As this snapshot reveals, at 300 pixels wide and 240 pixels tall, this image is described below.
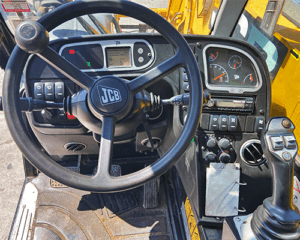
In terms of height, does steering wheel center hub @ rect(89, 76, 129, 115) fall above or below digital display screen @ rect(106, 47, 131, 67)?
below

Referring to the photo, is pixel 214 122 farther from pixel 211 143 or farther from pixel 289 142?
pixel 289 142

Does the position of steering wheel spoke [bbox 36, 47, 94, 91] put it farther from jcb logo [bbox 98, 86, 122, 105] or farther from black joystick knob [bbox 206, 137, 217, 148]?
black joystick knob [bbox 206, 137, 217, 148]

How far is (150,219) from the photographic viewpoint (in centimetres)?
185

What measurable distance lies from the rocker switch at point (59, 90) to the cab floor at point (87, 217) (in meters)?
1.05

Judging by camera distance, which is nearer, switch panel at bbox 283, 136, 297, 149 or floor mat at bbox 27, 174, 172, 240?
switch panel at bbox 283, 136, 297, 149

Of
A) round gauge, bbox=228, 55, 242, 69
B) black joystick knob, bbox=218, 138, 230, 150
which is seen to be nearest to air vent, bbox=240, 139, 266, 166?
black joystick knob, bbox=218, 138, 230, 150

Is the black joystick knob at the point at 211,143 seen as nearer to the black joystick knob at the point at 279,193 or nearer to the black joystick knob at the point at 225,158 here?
the black joystick knob at the point at 225,158

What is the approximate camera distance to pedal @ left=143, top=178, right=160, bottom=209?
1.92m

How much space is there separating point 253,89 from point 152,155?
1.05 meters

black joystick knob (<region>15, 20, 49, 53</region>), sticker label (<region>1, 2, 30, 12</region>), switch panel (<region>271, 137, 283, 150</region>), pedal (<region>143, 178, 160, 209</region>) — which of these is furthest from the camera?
pedal (<region>143, 178, 160, 209</region>)

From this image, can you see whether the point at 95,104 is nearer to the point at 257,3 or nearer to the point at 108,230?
the point at 108,230

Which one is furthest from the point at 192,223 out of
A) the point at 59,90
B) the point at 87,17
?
the point at 87,17

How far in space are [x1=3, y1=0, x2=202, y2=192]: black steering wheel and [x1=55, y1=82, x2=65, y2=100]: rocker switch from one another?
0.38 meters

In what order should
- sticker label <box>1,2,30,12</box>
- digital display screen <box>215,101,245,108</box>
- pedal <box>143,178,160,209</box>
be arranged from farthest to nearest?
pedal <box>143,178,160,209</box>
sticker label <box>1,2,30,12</box>
digital display screen <box>215,101,245,108</box>
